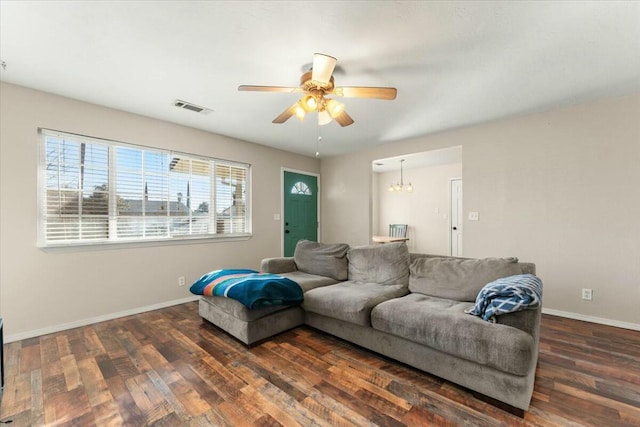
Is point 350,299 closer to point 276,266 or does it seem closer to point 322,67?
point 276,266

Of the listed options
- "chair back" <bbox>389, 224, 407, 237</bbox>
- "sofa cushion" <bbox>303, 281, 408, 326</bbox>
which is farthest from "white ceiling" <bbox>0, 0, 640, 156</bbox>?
"chair back" <bbox>389, 224, 407, 237</bbox>

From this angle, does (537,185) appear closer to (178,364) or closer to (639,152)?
(639,152)

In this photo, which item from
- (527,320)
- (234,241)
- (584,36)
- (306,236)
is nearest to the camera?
(527,320)

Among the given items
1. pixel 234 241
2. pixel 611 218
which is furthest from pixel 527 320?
pixel 234 241

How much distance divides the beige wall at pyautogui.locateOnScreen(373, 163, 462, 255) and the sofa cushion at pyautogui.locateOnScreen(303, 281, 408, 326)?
449 cm

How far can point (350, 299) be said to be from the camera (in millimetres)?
2381

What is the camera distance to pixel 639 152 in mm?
2781

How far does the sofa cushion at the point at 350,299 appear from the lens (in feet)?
7.41

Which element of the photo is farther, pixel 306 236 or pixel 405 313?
pixel 306 236

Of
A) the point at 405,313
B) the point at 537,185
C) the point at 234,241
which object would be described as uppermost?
the point at 537,185

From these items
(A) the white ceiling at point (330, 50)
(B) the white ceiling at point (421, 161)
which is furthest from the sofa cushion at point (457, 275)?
(B) the white ceiling at point (421, 161)

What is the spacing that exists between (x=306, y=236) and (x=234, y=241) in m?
1.61

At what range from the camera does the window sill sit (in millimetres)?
2848

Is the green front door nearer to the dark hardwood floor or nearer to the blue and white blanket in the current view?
the dark hardwood floor
